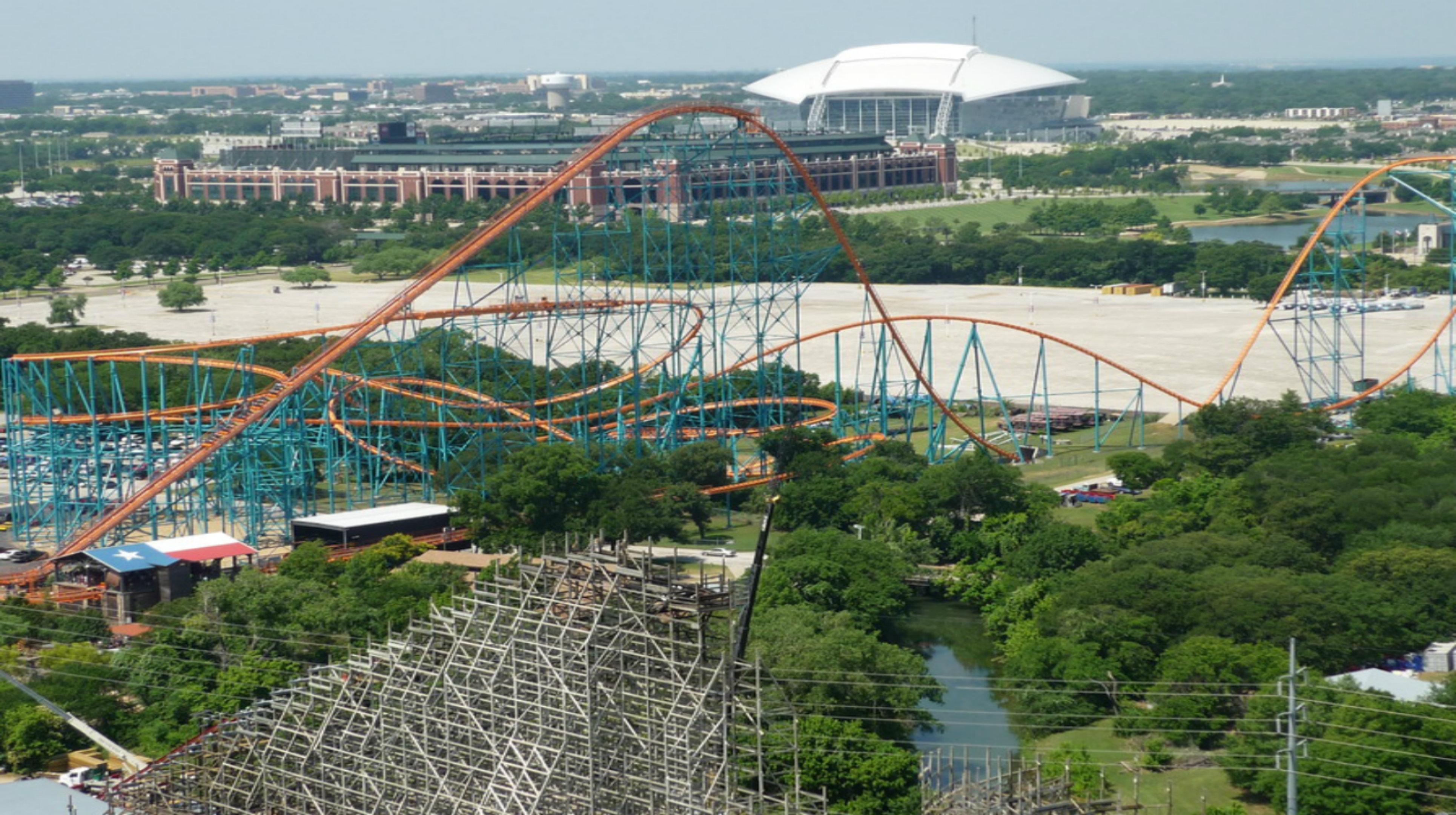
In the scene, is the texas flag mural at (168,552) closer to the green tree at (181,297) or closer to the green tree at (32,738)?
the green tree at (32,738)

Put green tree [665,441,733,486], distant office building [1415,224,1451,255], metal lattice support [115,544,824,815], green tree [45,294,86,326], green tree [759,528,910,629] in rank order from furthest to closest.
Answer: distant office building [1415,224,1451,255] < green tree [45,294,86,326] < green tree [665,441,733,486] < green tree [759,528,910,629] < metal lattice support [115,544,824,815]

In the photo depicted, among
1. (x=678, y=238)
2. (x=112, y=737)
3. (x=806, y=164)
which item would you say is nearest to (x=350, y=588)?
(x=112, y=737)

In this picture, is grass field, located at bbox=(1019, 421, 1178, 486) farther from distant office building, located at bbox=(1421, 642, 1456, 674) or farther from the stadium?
the stadium

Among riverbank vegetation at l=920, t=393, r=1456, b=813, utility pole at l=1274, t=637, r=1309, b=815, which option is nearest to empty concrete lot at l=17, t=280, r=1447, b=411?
riverbank vegetation at l=920, t=393, r=1456, b=813

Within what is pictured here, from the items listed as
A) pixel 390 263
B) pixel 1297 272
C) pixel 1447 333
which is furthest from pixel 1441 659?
pixel 390 263

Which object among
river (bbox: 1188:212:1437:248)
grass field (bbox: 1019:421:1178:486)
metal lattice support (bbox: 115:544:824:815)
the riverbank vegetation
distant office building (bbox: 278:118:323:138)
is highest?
distant office building (bbox: 278:118:323:138)

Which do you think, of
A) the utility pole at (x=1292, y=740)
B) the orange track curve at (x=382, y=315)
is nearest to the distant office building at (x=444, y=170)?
the orange track curve at (x=382, y=315)
